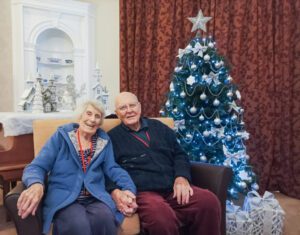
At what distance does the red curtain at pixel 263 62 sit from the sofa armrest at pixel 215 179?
1.72 metres

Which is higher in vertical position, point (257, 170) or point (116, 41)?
point (116, 41)

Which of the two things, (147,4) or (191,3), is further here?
(147,4)

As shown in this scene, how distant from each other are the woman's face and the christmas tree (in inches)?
38.4

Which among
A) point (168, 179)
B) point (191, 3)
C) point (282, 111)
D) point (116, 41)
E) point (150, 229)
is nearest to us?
point (150, 229)

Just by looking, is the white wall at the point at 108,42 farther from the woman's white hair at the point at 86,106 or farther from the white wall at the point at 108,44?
the woman's white hair at the point at 86,106

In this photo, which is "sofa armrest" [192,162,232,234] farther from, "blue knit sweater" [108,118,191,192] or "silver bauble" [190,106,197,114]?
"silver bauble" [190,106,197,114]

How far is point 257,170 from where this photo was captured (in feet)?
11.2

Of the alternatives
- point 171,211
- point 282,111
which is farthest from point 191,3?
Result: point 171,211

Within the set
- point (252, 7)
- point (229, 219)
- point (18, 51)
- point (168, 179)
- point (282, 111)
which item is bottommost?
point (229, 219)

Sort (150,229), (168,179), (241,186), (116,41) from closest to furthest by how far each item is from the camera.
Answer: (150,229), (168,179), (241,186), (116,41)

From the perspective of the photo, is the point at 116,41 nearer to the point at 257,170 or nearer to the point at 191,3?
the point at 191,3

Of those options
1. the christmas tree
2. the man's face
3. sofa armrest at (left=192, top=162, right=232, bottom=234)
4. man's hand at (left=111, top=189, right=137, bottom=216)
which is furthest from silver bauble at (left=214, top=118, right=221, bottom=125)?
man's hand at (left=111, top=189, right=137, bottom=216)

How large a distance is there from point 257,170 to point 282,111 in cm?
73

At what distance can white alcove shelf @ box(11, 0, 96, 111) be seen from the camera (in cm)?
391
